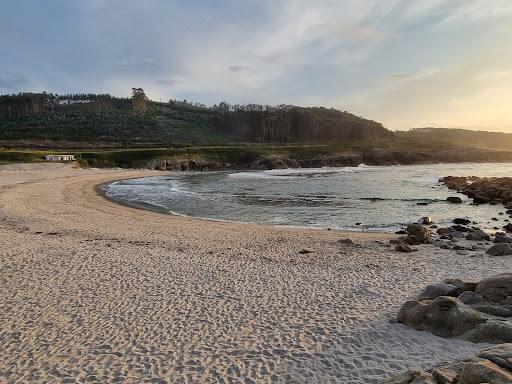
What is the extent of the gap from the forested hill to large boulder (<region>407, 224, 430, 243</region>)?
102 meters

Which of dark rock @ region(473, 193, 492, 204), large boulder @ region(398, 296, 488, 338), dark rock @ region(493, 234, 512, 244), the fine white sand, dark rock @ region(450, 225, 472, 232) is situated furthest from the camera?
dark rock @ region(473, 193, 492, 204)

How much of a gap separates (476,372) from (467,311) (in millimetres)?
3985

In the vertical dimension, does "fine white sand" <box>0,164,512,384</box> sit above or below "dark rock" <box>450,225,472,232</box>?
above

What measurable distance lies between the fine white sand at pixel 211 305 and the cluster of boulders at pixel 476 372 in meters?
1.37

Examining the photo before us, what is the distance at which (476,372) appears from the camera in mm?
5398

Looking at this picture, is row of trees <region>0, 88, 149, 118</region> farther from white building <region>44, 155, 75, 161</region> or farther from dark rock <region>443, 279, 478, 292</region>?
dark rock <region>443, 279, 478, 292</region>

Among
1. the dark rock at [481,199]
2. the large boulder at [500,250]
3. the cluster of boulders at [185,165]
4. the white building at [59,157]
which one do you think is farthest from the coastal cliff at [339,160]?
the large boulder at [500,250]

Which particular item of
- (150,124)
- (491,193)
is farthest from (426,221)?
(150,124)

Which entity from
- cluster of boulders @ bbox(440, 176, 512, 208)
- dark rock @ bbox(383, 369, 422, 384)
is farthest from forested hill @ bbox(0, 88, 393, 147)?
dark rock @ bbox(383, 369, 422, 384)

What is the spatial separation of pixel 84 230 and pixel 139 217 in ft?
18.2

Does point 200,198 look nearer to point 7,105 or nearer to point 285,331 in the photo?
point 285,331

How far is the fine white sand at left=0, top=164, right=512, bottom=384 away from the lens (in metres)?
7.81

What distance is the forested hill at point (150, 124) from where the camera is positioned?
415 ft

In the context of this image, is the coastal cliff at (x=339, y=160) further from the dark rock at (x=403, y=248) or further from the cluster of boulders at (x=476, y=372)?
the cluster of boulders at (x=476, y=372)
